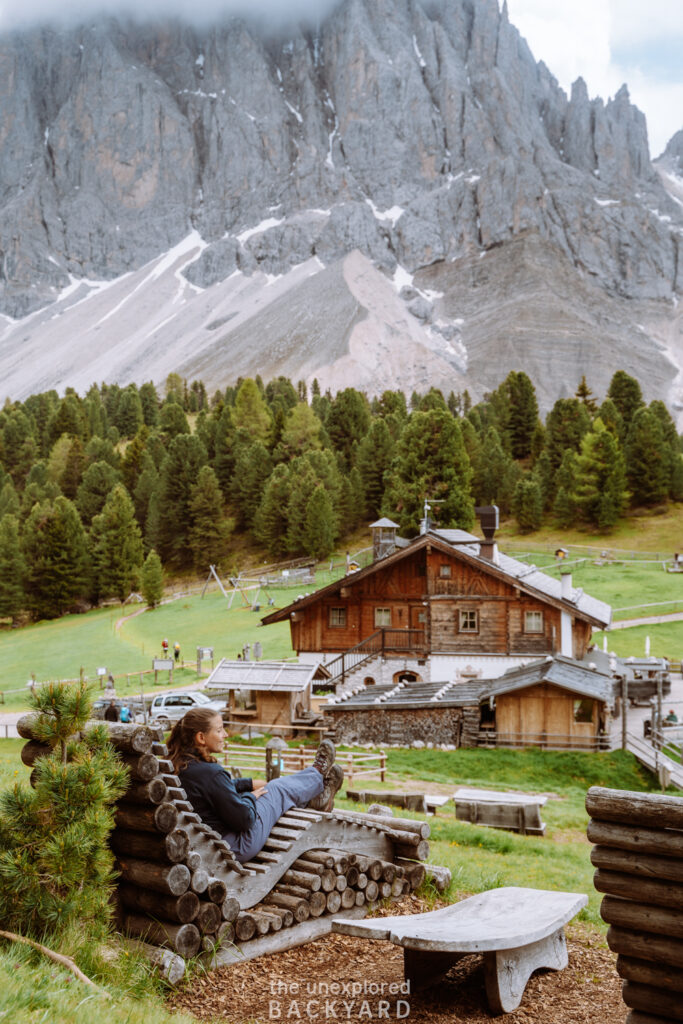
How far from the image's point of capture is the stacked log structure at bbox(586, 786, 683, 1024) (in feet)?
16.2

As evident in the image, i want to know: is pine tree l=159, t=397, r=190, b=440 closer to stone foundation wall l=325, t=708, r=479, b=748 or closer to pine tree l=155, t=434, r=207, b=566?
pine tree l=155, t=434, r=207, b=566

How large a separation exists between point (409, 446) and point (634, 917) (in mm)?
66939

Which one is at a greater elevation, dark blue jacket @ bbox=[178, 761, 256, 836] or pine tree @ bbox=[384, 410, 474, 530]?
pine tree @ bbox=[384, 410, 474, 530]

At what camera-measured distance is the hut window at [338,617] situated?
37906 mm

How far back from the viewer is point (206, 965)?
6.03 meters

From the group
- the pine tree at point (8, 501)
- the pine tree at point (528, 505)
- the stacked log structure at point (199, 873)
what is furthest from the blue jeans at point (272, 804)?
the pine tree at point (8, 501)

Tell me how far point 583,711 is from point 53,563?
5174 centimetres

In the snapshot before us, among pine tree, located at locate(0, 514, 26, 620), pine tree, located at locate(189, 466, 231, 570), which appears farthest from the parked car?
pine tree, located at locate(189, 466, 231, 570)

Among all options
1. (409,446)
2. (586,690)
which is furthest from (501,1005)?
(409,446)

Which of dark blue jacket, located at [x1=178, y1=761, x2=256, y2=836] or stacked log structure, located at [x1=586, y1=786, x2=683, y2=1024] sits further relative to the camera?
dark blue jacket, located at [x1=178, y1=761, x2=256, y2=836]

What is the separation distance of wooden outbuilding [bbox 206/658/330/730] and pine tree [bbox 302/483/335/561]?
39547mm

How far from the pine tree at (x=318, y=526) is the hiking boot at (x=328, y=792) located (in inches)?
2425

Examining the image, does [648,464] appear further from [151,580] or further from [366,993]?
[366,993]

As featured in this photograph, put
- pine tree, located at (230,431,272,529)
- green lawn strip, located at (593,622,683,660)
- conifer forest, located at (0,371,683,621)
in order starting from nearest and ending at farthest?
green lawn strip, located at (593,622,683,660) → conifer forest, located at (0,371,683,621) → pine tree, located at (230,431,272,529)
